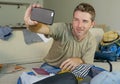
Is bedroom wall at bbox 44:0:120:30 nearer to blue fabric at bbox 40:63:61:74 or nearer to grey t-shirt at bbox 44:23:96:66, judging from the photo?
grey t-shirt at bbox 44:23:96:66

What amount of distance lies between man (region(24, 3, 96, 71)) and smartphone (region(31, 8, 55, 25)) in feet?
1.27

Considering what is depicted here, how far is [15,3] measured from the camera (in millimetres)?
3717

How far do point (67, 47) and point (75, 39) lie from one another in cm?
9

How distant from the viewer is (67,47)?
152 cm

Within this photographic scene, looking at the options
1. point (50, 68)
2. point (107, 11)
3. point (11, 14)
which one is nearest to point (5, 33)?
point (50, 68)

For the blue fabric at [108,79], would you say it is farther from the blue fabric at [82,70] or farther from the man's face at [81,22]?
the man's face at [81,22]

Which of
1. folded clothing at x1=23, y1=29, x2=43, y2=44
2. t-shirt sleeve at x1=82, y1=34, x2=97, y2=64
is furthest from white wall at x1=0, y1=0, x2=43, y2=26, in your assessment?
t-shirt sleeve at x1=82, y1=34, x2=97, y2=64

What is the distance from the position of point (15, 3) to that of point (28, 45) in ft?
6.26

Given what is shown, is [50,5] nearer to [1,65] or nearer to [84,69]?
[1,65]

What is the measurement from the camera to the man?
1.47m

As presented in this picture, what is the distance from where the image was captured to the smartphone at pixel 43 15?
94cm

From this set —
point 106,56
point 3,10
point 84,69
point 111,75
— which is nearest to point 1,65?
point 84,69

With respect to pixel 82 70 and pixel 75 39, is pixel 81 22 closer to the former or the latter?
pixel 75 39

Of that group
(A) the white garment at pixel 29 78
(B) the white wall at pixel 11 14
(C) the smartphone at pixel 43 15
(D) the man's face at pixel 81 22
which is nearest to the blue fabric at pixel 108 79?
(C) the smartphone at pixel 43 15
